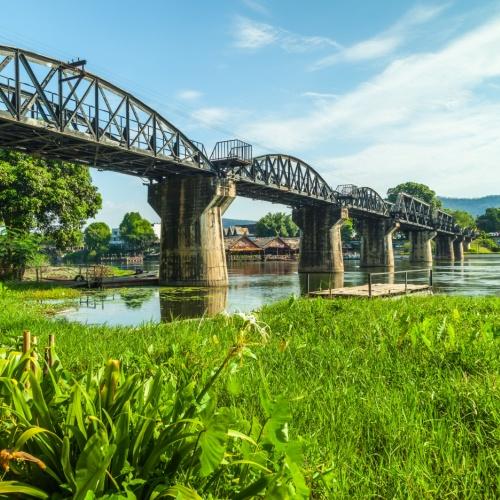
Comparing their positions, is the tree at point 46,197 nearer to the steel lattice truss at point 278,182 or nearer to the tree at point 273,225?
the steel lattice truss at point 278,182

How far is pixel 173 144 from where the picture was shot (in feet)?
155

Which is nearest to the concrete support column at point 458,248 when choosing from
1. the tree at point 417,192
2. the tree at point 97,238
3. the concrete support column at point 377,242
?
the tree at point 417,192

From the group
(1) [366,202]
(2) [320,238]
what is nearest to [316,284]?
(2) [320,238]

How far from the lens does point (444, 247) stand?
492 ft

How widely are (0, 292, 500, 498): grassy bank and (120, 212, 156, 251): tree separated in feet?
479

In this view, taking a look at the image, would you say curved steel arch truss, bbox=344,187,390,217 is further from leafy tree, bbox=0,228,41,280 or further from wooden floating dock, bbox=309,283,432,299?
leafy tree, bbox=0,228,41,280

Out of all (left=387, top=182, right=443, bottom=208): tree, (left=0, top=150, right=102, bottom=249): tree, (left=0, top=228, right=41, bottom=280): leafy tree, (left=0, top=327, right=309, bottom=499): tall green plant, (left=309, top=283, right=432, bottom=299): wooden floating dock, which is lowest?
(left=309, top=283, right=432, bottom=299): wooden floating dock

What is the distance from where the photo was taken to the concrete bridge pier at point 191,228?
49.6 m

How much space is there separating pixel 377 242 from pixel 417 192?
7880cm

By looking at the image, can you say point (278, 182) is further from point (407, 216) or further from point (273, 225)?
point (273, 225)

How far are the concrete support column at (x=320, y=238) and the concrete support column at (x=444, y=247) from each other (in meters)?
77.6

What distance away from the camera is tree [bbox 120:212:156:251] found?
152 m

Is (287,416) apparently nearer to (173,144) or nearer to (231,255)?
(173,144)

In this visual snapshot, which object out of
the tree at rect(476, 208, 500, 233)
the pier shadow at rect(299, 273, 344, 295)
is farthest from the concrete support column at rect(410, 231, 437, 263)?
the tree at rect(476, 208, 500, 233)
